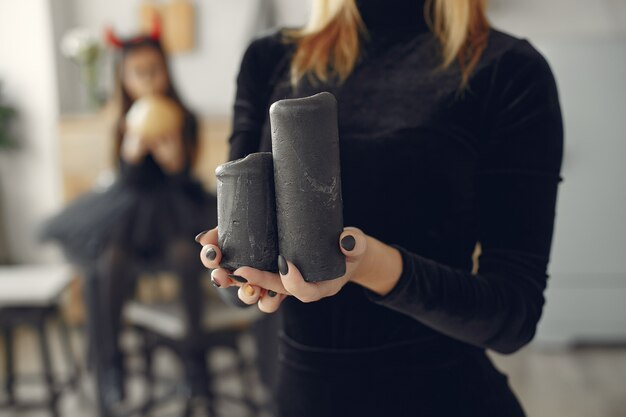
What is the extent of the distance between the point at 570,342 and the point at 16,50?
3.30 metres

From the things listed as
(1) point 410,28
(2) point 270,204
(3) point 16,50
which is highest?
(1) point 410,28

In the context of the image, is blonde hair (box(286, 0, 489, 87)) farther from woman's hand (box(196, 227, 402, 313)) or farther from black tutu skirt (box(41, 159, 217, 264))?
black tutu skirt (box(41, 159, 217, 264))

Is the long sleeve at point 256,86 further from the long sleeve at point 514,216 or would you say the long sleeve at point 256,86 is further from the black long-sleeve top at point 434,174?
the long sleeve at point 514,216

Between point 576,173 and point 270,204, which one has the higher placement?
point 270,204

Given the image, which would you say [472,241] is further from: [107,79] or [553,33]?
[107,79]

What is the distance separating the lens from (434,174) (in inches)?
27.8

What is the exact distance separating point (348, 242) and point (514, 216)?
0.23 m

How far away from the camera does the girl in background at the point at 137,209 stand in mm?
2234

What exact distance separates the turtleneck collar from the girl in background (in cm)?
151

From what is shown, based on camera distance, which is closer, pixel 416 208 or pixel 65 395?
pixel 416 208

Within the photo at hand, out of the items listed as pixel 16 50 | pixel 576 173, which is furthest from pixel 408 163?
pixel 16 50

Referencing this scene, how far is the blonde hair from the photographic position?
2.36ft

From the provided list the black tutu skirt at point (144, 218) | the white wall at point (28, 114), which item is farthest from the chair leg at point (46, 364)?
the white wall at point (28, 114)

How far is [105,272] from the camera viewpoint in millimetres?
2279
